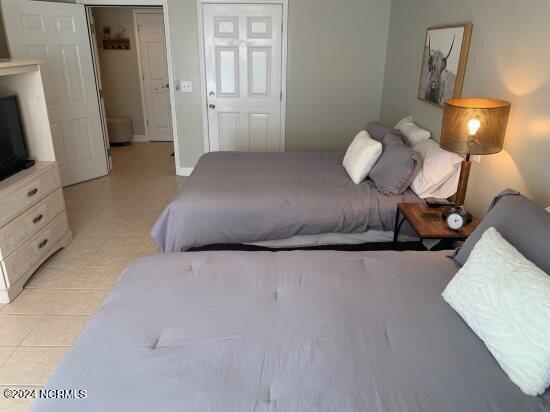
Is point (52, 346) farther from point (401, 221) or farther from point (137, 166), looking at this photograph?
point (137, 166)

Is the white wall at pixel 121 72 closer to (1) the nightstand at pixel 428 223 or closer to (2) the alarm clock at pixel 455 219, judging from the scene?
(1) the nightstand at pixel 428 223

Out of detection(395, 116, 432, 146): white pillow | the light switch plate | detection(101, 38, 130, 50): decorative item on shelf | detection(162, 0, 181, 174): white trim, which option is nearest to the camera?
detection(395, 116, 432, 146): white pillow

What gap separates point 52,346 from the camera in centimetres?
220

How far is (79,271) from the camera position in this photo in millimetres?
2934

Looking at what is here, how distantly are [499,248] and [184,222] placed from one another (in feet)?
6.28

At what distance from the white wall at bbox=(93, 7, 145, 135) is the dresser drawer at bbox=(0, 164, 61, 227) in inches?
157

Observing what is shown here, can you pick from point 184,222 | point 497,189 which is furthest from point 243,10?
point 497,189

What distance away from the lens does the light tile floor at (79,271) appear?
211 cm

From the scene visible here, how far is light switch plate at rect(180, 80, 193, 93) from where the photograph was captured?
4.71 metres

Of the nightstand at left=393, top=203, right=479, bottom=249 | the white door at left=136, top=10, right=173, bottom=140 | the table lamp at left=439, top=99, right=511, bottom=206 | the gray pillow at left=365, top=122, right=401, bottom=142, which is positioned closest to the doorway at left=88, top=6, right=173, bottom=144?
the white door at left=136, top=10, right=173, bottom=140

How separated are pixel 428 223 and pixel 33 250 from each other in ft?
8.73

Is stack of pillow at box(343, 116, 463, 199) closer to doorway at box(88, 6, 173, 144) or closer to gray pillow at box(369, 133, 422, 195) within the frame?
gray pillow at box(369, 133, 422, 195)

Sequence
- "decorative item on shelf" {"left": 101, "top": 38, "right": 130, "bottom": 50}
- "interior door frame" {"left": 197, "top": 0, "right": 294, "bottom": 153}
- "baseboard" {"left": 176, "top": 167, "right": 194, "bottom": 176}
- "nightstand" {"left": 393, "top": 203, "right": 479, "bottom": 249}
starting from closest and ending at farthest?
"nightstand" {"left": 393, "top": 203, "right": 479, "bottom": 249} < "interior door frame" {"left": 197, "top": 0, "right": 294, "bottom": 153} < "baseboard" {"left": 176, "top": 167, "right": 194, "bottom": 176} < "decorative item on shelf" {"left": 101, "top": 38, "right": 130, "bottom": 50}

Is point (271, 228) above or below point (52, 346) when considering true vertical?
above
